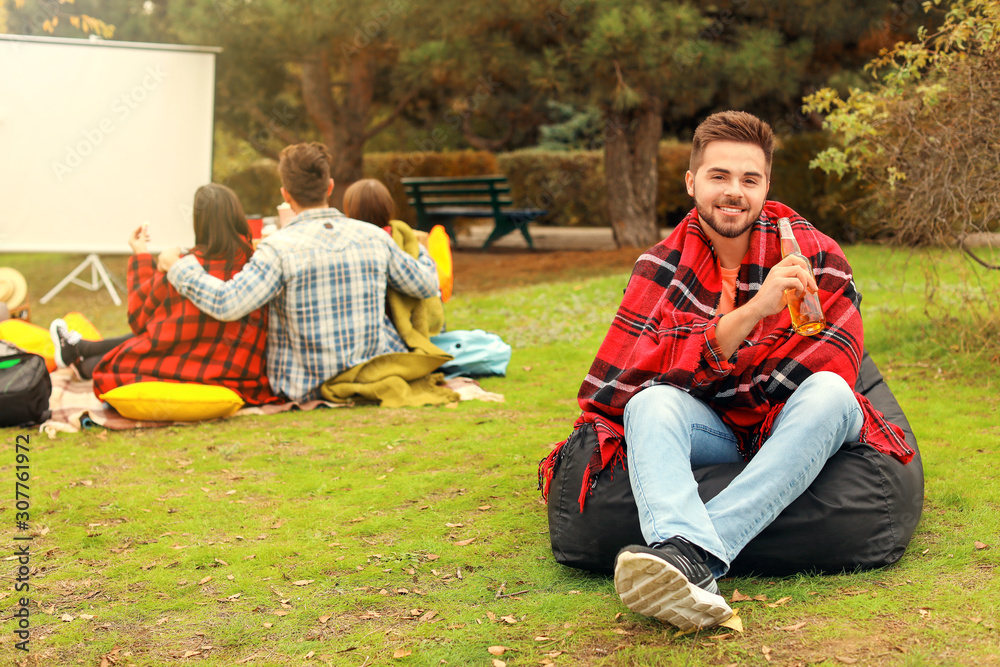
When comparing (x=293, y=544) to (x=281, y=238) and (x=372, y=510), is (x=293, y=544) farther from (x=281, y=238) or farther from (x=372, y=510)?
(x=281, y=238)

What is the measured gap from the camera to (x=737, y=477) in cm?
253

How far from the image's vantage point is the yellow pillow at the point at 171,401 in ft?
14.9

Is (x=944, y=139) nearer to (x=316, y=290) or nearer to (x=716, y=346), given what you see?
(x=716, y=346)

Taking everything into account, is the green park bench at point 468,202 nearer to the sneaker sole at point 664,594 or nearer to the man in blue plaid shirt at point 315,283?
the man in blue plaid shirt at point 315,283

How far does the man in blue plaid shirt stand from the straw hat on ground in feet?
5.47

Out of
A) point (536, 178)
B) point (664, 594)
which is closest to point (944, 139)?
point (664, 594)

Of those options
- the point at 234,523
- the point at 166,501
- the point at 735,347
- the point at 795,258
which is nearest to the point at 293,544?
the point at 234,523

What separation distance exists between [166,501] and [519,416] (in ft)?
6.17

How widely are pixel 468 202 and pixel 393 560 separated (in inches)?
401

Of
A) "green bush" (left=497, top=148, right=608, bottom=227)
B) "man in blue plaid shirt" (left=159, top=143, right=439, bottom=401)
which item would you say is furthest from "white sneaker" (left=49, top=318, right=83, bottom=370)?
"green bush" (left=497, top=148, right=608, bottom=227)

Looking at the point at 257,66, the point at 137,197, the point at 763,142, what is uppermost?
the point at 257,66

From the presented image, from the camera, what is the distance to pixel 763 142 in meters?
2.85

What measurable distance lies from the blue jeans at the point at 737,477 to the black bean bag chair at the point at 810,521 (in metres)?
0.11

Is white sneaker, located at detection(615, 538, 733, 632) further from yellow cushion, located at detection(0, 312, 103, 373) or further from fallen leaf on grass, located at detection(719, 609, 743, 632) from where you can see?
yellow cushion, located at detection(0, 312, 103, 373)
